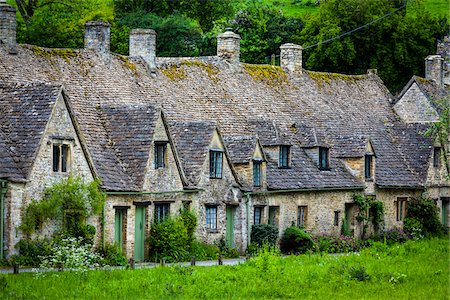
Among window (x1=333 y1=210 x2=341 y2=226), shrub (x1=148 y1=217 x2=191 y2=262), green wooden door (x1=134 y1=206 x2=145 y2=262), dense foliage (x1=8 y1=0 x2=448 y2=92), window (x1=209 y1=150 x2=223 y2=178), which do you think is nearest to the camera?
green wooden door (x1=134 y1=206 x2=145 y2=262)

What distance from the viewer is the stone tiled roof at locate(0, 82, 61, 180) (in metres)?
42.7

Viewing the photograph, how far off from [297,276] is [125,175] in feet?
36.6

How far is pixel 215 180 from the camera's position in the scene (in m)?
51.8

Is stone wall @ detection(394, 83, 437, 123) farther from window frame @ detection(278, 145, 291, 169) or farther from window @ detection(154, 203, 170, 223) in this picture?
window @ detection(154, 203, 170, 223)

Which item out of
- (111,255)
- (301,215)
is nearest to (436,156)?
(301,215)

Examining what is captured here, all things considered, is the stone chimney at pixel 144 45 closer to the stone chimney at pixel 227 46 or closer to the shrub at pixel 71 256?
the stone chimney at pixel 227 46

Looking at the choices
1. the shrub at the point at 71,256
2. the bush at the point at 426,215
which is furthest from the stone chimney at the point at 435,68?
the shrub at the point at 71,256

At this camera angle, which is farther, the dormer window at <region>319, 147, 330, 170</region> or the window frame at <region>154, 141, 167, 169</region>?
the dormer window at <region>319, 147, 330, 170</region>

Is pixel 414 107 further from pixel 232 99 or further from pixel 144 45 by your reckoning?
pixel 144 45

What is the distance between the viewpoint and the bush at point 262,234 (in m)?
53.7

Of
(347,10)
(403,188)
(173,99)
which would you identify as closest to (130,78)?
(173,99)

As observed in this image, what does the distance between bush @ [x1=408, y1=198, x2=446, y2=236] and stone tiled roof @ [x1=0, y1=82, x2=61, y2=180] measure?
87.2 feet

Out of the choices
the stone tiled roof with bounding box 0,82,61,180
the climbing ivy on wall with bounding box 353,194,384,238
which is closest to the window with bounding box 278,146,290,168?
the climbing ivy on wall with bounding box 353,194,384,238

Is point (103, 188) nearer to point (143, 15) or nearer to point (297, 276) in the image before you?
point (297, 276)
